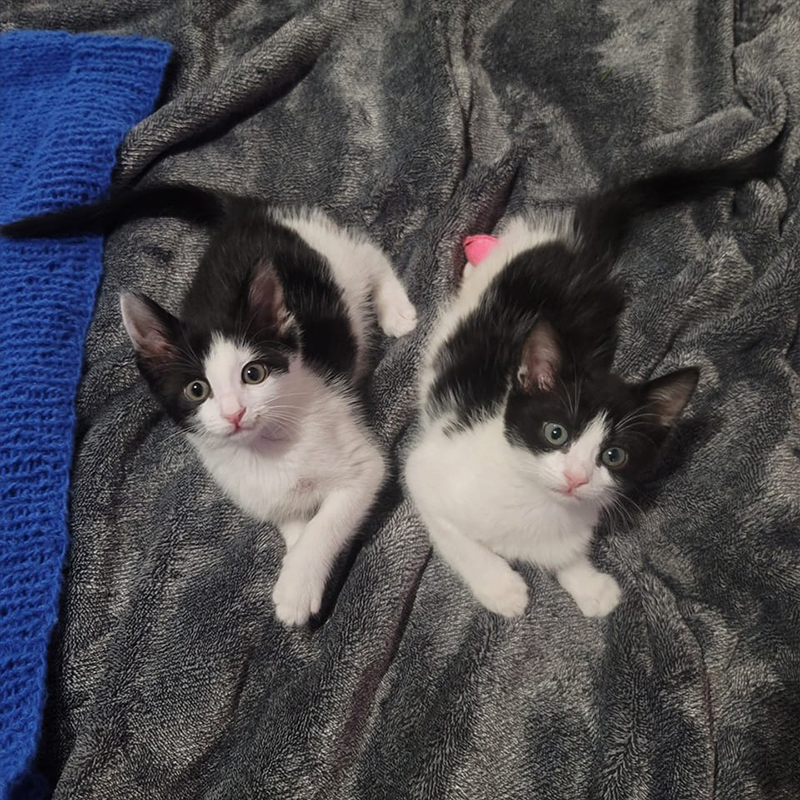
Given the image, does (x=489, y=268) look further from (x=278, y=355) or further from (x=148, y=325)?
(x=148, y=325)

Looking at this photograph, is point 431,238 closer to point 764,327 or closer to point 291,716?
point 764,327

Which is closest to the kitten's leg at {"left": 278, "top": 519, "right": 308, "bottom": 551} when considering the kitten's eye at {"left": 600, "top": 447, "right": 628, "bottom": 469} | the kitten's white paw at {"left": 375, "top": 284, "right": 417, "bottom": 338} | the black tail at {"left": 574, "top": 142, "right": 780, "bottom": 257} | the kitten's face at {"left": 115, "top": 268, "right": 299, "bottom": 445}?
the kitten's face at {"left": 115, "top": 268, "right": 299, "bottom": 445}

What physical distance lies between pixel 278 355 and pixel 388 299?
0.41m

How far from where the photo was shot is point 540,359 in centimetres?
106

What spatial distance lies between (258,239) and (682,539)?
0.98 metres

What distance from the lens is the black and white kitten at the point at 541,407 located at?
1.03m

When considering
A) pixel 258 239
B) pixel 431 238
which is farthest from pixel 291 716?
pixel 431 238

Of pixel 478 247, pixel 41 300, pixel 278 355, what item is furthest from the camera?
pixel 478 247

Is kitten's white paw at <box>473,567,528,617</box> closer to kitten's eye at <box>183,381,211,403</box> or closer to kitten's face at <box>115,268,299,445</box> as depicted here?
kitten's face at <box>115,268,299,445</box>

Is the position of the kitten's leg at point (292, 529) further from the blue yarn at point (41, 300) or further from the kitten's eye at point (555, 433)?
the kitten's eye at point (555, 433)

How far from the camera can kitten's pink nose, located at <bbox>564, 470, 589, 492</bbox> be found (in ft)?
3.24

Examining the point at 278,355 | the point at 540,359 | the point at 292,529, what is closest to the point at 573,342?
the point at 540,359

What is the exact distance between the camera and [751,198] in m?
1.38

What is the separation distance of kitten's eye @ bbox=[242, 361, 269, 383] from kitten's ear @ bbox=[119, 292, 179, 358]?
13cm
